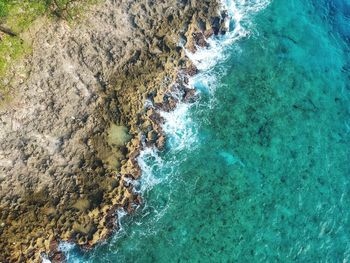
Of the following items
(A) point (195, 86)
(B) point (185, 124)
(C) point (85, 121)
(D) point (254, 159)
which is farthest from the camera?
(A) point (195, 86)

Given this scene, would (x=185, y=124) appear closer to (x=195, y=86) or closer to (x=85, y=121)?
(x=195, y=86)

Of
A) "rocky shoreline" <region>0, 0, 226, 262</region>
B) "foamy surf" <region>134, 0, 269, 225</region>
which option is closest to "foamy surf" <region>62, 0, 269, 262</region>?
"foamy surf" <region>134, 0, 269, 225</region>

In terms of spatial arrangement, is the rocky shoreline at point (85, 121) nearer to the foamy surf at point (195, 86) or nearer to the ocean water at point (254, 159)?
the foamy surf at point (195, 86)

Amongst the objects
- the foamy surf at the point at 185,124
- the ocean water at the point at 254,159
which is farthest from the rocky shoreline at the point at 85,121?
the ocean water at the point at 254,159

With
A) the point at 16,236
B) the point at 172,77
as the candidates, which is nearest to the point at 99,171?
the point at 16,236

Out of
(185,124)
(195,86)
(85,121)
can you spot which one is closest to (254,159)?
(185,124)

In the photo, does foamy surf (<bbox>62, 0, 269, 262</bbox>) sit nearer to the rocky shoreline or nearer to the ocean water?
the ocean water
